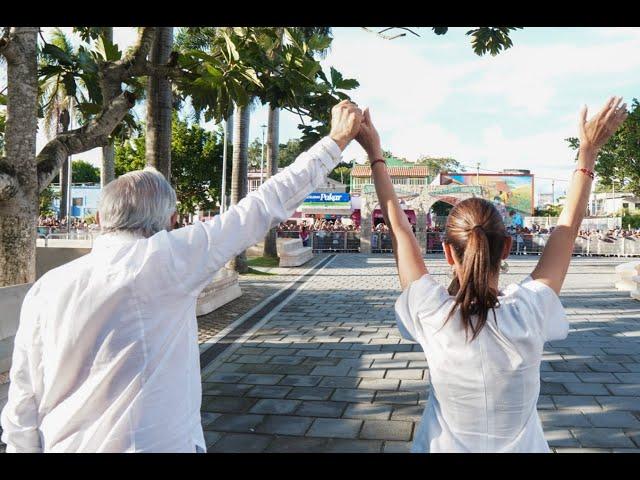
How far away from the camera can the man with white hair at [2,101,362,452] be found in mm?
1672

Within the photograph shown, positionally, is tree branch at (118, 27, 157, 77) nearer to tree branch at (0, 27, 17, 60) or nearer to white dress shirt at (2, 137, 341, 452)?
tree branch at (0, 27, 17, 60)

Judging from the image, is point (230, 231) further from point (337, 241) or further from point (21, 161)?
point (337, 241)

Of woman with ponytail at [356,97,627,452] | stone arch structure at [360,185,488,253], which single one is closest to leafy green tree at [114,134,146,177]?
stone arch structure at [360,185,488,253]

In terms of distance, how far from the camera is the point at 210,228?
170cm

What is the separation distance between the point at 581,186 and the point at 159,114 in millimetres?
7811

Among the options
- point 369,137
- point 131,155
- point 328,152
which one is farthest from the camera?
point 131,155

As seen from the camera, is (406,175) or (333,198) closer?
(333,198)

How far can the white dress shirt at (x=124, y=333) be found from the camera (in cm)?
167

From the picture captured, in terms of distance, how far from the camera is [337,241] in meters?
28.2

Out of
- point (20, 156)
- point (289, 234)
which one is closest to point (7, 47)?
point (20, 156)

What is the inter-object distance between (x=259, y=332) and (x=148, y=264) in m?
6.68

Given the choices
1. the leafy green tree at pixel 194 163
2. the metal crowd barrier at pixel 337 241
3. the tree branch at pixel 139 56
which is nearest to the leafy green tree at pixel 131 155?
the leafy green tree at pixel 194 163

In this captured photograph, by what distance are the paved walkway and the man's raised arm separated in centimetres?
265
